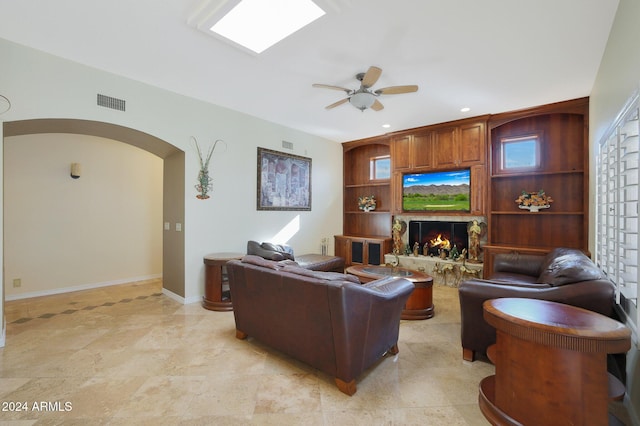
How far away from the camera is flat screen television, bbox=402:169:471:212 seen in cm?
517

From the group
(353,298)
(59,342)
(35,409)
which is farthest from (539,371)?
(59,342)

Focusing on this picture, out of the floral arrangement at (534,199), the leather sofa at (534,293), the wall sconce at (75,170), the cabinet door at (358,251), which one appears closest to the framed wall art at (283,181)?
the cabinet door at (358,251)

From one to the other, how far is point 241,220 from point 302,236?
4.96ft

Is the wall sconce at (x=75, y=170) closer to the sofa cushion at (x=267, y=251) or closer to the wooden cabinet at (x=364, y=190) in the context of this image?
the sofa cushion at (x=267, y=251)

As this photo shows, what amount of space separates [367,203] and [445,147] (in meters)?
2.06

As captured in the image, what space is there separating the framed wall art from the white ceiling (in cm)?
120

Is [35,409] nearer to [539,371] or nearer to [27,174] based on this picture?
[539,371]

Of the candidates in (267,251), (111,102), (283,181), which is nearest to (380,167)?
(283,181)

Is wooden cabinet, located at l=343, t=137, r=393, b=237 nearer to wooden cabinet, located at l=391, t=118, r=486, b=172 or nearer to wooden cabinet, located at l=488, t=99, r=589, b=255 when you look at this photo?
wooden cabinet, located at l=391, t=118, r=486, b=172

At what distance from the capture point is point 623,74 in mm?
2180

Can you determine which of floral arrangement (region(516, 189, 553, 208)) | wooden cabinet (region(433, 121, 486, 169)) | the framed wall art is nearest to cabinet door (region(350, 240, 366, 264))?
the framed wall art

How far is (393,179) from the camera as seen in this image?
5930mm

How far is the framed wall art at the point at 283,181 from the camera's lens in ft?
16.5

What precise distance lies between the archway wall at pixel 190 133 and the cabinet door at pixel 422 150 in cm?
204
